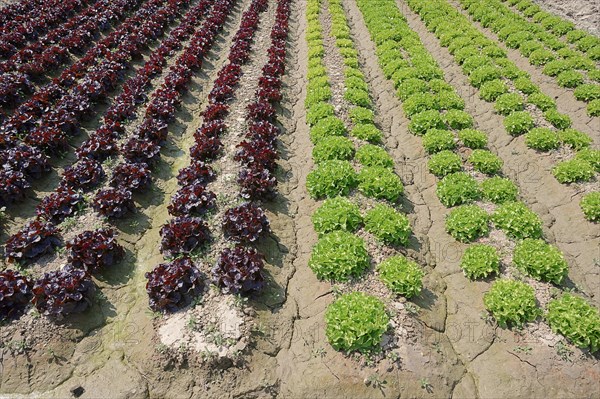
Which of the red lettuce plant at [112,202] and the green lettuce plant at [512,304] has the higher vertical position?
the green lettuce plant at [512,304]

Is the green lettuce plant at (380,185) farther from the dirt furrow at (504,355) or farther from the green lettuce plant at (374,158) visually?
the dirt furrow at (504,355)

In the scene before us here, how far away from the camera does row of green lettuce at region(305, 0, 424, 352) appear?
7094 millimetres

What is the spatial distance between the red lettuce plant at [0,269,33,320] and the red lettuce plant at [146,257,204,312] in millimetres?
2338

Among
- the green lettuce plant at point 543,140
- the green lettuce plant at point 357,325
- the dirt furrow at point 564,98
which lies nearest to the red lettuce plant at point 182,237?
the green lettuce plant at point 357,325

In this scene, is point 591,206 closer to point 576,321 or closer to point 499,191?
point 499,191

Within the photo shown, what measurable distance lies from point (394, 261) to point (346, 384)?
108 inches

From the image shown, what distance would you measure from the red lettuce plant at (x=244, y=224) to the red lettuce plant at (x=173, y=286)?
1.40 meters

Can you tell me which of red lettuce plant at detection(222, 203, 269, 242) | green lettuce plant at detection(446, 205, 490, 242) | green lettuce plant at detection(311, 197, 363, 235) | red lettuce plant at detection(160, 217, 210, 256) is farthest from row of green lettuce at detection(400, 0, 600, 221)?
red lettuce plant at detection(160, 217, 210, 256)

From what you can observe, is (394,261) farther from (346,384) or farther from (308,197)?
(308,197)

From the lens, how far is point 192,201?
32.3 feet

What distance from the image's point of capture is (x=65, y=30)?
19.8 m

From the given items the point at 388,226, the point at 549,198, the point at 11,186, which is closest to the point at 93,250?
the point at 11,186

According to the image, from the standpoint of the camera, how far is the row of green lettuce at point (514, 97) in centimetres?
1077

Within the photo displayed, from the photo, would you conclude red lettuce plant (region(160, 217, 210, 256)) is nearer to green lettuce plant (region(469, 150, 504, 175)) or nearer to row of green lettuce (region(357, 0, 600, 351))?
row of green lettuce (region(357, 0, 600, 351))
